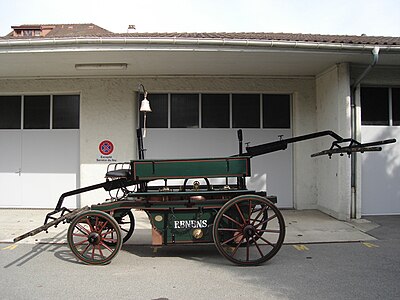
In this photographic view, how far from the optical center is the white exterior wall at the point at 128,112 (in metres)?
9.59

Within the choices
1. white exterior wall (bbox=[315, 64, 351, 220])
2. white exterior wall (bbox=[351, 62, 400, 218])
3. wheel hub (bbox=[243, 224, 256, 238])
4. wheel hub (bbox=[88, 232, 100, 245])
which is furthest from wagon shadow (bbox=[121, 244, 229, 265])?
white exterior wall (bbox=[351, 62, 400, 218])

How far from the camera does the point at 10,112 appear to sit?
10.1m

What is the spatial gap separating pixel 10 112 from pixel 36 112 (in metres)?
0.75

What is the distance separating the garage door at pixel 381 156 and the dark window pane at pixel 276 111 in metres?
1.88

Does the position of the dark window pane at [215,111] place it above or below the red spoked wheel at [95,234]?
→ above

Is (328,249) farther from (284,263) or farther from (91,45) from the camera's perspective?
(91,45)

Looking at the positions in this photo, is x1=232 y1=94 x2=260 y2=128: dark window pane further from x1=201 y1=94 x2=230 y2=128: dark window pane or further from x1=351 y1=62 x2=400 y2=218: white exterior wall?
x1=351 y1=62 x2=400 y2=218: white exterior wall

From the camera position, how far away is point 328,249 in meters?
6.13

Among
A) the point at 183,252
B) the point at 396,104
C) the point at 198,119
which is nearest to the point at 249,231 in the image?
the point at 183,252

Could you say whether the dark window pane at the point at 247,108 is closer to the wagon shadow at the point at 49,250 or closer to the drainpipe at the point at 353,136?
the drainpipe at the point at 353,136

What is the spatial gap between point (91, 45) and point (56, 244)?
12.6ft

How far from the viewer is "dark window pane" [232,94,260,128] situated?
989 cm

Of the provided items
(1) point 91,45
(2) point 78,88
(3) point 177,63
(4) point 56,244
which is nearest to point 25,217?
(4) point 56,244

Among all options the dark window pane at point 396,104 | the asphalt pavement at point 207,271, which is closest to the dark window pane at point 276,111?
the dark window pane at point 396,104
